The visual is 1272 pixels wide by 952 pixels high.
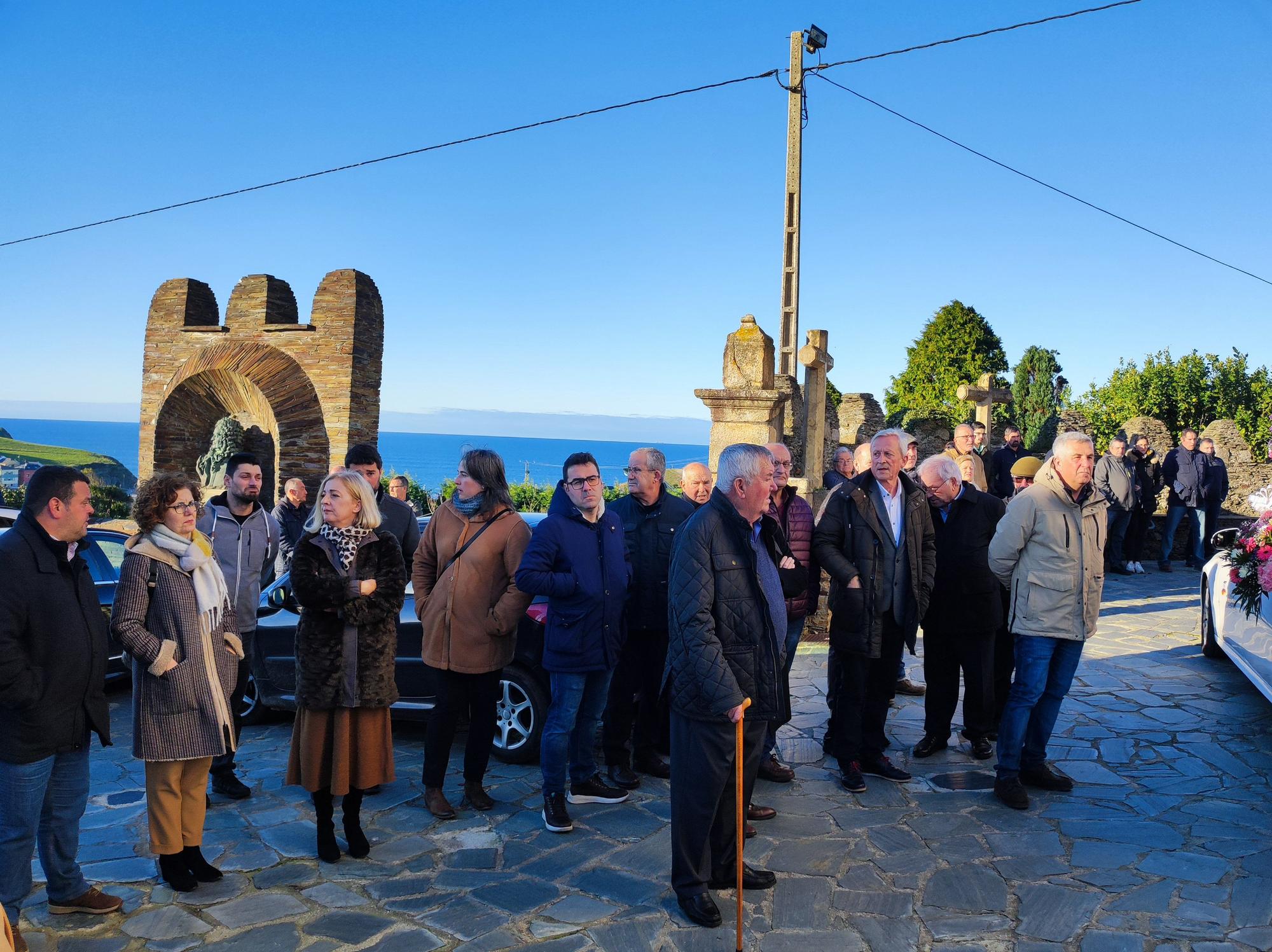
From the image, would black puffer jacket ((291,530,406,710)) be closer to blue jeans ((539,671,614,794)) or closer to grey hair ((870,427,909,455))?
blue jeans ((539,671,614,794))

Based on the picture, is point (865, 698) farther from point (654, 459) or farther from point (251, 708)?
point (251, 708)

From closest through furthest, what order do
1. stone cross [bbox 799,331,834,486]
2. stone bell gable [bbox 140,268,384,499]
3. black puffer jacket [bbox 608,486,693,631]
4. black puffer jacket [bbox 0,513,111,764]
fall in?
black puffer jacket [bbox 0,513,111,764] → black puffer jacket [bbox 608,486,693,631] → stone cross [bbox 799,331,834,486] → stone bell gable [bbox 140,268,384,499]

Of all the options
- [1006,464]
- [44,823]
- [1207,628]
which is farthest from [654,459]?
[1006,464]

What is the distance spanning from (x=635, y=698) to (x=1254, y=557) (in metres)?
4.04

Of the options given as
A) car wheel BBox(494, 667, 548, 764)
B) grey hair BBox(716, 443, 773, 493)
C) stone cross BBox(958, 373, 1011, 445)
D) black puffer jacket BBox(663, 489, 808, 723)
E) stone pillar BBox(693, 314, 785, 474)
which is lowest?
car wheel BBox(494, 667, 548, 764)

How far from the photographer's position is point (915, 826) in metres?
4.63

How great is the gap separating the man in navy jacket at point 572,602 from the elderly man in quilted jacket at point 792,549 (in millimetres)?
1106

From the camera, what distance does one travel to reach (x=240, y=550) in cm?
525

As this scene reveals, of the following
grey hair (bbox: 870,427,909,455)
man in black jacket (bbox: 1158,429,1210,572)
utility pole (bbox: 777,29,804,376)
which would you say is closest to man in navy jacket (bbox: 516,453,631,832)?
grey hair (bbox: 870,427,909,455)

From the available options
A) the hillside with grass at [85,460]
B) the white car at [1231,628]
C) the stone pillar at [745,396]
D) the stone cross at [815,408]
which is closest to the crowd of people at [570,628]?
the white car at [1231,628]

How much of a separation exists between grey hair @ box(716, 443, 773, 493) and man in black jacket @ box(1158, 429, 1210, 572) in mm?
12859

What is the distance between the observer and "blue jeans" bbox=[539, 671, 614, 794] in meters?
4.62

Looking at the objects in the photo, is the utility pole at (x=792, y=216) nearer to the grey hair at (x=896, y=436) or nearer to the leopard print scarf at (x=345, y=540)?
the grey hair at (x=896, y=436)

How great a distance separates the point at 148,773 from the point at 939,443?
19.3 metres
